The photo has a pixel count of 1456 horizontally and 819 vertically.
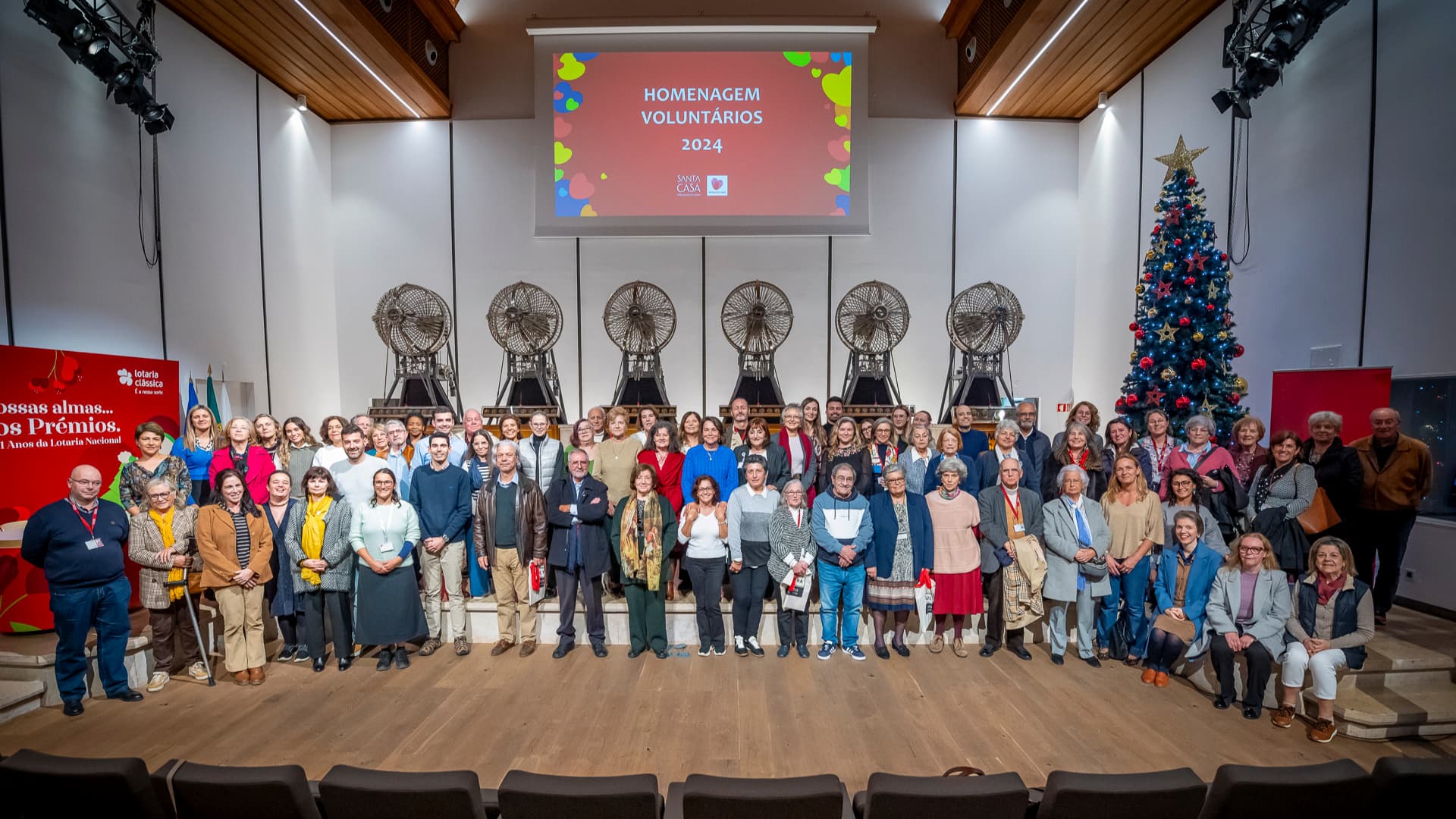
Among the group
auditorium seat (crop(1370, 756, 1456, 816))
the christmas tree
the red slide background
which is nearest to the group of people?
the red slide background

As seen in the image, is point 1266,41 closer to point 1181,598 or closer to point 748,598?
point 1181,598

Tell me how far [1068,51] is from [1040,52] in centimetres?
34

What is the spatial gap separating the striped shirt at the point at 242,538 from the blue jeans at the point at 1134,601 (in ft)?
19.3

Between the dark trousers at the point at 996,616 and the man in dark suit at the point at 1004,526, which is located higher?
the man in dark suit at the point at 1004,526

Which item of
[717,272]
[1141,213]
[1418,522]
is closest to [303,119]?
[717,272]

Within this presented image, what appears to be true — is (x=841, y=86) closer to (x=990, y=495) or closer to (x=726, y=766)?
(x=990, y=495)

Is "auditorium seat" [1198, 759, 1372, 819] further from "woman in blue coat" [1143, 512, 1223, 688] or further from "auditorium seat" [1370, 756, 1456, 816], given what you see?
"woman in blue coat" [1143, 512, 1223, 688]

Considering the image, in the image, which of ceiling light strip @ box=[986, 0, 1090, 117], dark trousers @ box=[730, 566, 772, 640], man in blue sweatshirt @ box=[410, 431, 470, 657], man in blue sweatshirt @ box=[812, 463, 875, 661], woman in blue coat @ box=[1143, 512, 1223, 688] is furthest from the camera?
ceiling light strip @ box=[986, 0, 1090, 117]

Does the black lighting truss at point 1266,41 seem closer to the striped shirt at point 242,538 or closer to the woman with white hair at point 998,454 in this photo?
the woman with white hair at point 998,454

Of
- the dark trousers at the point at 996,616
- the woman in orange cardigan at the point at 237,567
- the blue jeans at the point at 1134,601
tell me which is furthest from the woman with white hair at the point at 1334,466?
the woman in orange cardigan at the point at 237,567

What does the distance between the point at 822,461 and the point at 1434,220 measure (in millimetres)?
4979

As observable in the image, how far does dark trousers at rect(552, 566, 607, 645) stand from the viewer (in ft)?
14.6

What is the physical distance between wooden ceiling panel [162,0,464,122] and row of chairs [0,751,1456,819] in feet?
23.7

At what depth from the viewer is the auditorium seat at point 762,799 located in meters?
1.56
